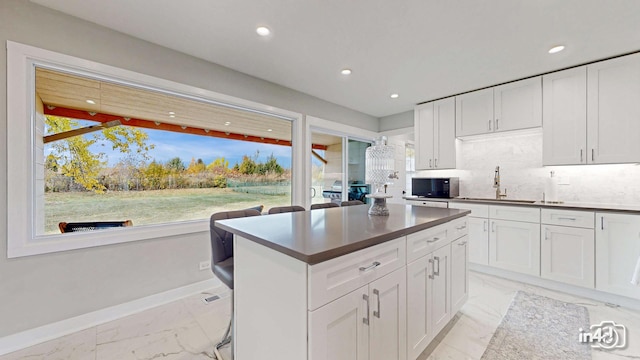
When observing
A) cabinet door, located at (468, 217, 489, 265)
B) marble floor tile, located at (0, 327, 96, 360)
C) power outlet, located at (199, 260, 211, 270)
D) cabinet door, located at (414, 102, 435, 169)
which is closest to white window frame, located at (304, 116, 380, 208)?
cabinet door, located at (414, 102, 435, 169)

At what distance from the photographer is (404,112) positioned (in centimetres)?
471

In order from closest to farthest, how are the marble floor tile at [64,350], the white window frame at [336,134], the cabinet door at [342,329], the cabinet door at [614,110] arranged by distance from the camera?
the cabinet door at [342,329], the marble floor tile at [64,350], the cabinet door at [614,110], the white window frame at [336,134]

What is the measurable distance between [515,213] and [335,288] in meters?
3.05

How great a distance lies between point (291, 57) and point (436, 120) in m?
2.62

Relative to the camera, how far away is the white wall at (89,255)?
5.84ft

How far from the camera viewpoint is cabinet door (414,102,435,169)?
4.05 m

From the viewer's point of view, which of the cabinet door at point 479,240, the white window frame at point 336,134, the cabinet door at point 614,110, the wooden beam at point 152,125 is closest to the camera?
the wooden beam at point 152,125

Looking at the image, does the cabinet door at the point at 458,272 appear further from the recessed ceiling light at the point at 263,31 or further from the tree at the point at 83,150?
the tree at the point at 83,150

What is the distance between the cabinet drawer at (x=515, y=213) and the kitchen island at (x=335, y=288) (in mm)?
1939

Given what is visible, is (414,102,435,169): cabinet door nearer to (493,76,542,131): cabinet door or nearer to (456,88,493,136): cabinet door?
(456,88,493,136): cabinet door

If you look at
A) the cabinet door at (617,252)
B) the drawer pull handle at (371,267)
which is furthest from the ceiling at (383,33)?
the drawer pull handle at (371,267)

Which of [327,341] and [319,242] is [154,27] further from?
[327,341]

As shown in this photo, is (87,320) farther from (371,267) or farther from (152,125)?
(371,267)

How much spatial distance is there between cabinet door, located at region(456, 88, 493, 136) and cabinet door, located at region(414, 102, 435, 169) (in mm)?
417
